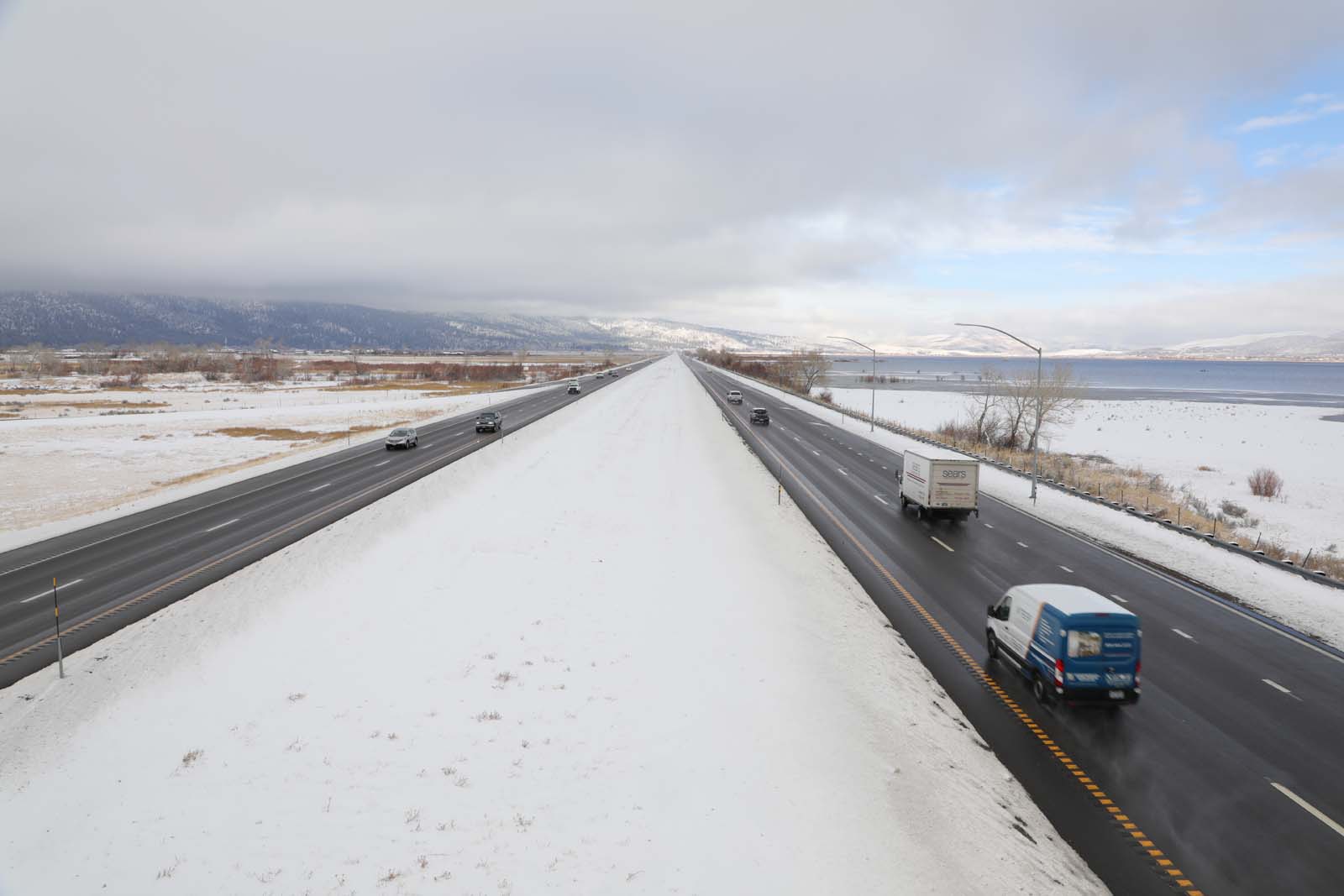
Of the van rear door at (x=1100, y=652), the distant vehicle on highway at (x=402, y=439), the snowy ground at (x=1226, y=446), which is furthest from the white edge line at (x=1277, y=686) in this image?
the distant vehicle on highway at (x=402, y=439)

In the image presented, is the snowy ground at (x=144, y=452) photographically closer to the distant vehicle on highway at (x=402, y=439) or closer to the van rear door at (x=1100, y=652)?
the distant vehicle on highway at (x=402, y=439)

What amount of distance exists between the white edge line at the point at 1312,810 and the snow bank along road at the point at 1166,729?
2cm

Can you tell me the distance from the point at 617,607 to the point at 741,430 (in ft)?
130

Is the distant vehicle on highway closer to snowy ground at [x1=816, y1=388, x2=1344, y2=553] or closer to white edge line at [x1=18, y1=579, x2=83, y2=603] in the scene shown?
white edge line at [x1=18, y1=579, x2=83, y2=603]

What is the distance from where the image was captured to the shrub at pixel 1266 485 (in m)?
40.0

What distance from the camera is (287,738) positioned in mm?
11789

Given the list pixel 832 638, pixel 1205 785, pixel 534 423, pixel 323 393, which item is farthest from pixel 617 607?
pixel 323 393

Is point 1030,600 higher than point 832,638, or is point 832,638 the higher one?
point 1030,600

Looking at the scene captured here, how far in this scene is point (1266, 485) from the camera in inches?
1596

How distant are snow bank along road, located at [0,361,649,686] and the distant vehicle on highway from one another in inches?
171

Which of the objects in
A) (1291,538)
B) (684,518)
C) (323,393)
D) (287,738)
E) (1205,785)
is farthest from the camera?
(323,393)

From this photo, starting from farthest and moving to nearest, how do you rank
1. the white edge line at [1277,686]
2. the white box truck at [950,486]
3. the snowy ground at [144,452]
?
1. the snowy ground at [144,452]
2. the white box truck at [950,486]
3. the white edge line at [1277,686]

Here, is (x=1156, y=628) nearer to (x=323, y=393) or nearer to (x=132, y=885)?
(x=132, y=885)

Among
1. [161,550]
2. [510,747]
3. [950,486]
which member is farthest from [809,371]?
[510,747]
